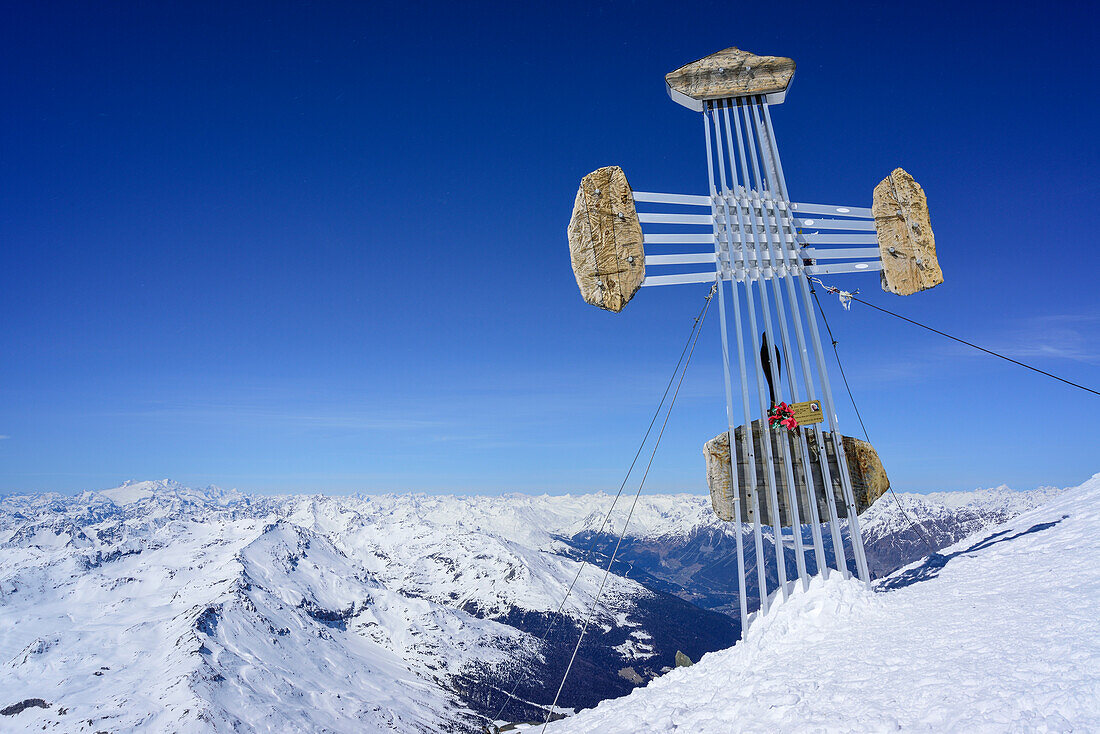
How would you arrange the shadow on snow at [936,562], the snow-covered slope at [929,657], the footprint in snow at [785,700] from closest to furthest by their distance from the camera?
1. the snow-covered slope at [929,657]
2. the footprint in snow at [785,700]
3. the shadow on snow at [936,562]

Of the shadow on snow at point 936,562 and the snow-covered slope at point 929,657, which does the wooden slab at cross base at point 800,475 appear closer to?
the snow-covered slope at point 929,657

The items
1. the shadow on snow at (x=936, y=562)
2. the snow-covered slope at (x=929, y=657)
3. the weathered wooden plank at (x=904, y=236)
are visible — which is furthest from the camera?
the shadow on snow at (x=936, y=562)

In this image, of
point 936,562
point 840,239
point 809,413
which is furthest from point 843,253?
point 936,562

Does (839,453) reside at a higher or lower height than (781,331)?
lower

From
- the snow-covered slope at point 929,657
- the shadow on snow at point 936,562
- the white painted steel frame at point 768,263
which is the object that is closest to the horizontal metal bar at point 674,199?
the white painted steel frame at point 768,263

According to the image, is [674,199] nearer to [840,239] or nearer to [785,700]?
[840,239]

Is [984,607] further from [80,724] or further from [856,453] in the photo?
[80,724]
